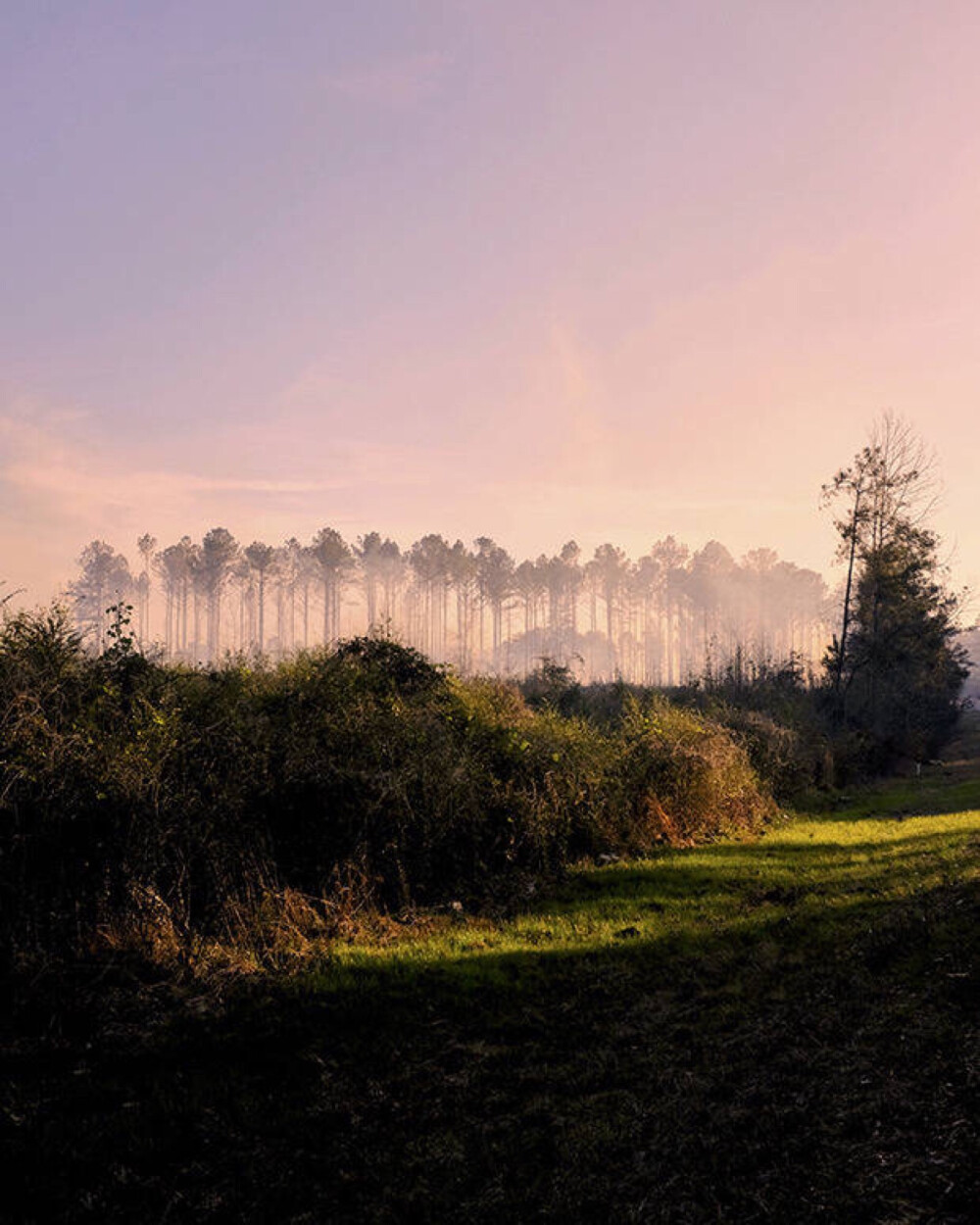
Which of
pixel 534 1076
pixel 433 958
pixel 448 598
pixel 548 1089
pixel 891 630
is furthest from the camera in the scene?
pixel 448 598

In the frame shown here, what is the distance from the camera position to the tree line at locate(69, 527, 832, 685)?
328ft

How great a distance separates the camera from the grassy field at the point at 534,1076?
421cm

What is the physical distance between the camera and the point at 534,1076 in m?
5.79

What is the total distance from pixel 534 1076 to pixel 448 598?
103 m

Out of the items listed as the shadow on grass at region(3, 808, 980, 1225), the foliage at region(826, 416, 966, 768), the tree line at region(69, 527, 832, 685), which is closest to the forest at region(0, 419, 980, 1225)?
the shadow on grass at region(3, 808, 980, 1225)

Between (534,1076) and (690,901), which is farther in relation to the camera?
(690,901)

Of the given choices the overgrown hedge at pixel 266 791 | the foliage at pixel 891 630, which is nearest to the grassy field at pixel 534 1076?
the overgrown hedge at pixel 266 791

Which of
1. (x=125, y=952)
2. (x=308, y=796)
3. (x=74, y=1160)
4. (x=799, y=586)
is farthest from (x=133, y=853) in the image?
(x=799, y=586)

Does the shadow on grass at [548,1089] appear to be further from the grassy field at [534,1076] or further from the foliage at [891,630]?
the foliage at [891,630]

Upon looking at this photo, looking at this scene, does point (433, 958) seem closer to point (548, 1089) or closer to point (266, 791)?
point (548, 1089)

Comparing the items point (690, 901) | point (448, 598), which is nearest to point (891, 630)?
point (690, 901)

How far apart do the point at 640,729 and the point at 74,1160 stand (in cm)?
1223

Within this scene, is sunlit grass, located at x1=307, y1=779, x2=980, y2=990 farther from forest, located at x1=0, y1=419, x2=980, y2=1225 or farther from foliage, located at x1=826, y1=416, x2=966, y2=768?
foliage, located at x1=826, y1=416, x2=966, y2=768

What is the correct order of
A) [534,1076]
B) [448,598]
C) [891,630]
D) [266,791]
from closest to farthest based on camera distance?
[534,1076], [266,791], [891,630], [448,598]
